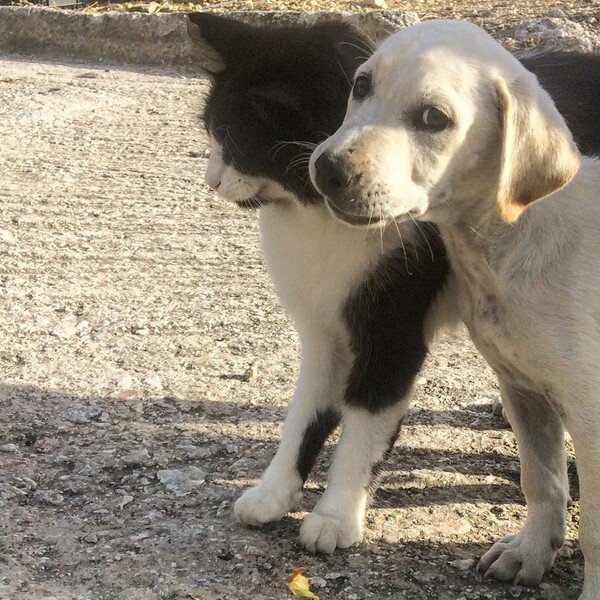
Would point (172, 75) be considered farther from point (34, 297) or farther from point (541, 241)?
point (541, 241)

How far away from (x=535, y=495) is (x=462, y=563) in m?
0.30

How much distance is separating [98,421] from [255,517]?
89 centimetres

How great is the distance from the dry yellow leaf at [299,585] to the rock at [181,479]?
59 centimetres

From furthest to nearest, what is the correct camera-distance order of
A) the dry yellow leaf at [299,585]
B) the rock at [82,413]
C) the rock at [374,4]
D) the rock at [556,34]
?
the rock at [374,4]
the rock at [556,34]
the rock at [82,413]
the dry yellow leaf at [299,585]

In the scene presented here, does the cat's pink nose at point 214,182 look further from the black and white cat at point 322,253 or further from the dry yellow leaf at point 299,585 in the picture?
the dry yellow leaf at point 299,585

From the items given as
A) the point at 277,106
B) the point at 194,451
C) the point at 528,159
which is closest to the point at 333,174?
the point at 528,159

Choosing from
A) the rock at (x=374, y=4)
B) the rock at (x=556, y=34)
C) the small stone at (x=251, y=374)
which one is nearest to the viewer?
the small stone at (x=251, y=374)

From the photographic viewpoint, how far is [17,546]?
3.03m

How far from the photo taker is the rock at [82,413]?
12.7 feet

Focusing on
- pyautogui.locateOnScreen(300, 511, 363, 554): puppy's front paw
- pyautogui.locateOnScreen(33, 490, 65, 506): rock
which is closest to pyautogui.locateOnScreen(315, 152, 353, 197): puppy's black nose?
pyautogui.locateOnScreen(300, 511, 363, 554): puppy's front paw

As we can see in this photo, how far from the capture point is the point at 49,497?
335cm

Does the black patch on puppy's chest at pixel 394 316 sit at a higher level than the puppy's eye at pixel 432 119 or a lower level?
lower

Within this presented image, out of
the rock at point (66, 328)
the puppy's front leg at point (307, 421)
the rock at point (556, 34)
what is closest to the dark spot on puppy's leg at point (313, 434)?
the puppy's front leg at point (307, 421)

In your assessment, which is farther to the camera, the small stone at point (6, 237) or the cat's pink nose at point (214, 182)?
the small stone at point (6, 237)
